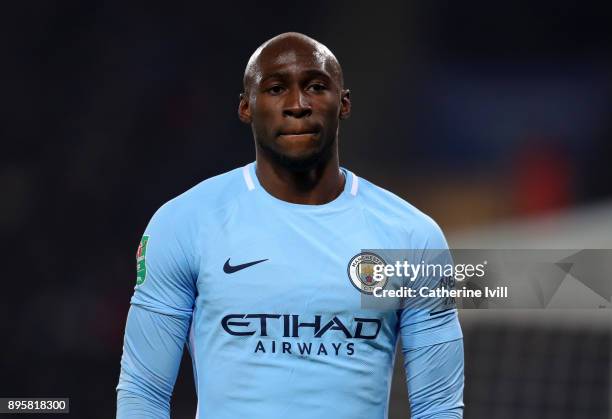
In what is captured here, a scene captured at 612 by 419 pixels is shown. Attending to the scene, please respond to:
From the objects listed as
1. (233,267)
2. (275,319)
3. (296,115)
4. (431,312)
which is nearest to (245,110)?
(296,115)

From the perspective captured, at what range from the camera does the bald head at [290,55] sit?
3.10 metres

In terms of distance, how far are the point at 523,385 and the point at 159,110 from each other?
342 centimetres

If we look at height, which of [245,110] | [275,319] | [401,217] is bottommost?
[275,319]

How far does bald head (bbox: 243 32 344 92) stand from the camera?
122 inches

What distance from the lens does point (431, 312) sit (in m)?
3.16

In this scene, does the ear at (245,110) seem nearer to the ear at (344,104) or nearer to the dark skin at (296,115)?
the dark skin at (296,115)

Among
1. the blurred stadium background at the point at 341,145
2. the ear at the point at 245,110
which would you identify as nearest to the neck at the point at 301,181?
the ear at the point at 245,110

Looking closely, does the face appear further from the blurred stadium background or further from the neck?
the blurred stadium background

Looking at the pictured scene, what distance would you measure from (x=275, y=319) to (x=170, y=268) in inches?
13.8

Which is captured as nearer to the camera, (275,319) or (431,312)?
(275,319)

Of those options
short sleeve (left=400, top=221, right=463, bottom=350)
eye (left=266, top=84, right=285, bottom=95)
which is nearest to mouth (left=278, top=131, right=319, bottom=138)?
eye (left=266, top=84, right=285, bottom=95)

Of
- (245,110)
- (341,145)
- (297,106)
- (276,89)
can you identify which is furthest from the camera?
(341,145)

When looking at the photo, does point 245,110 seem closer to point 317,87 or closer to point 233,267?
point 317,87

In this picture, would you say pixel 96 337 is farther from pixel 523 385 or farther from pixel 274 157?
pixel 274 157
